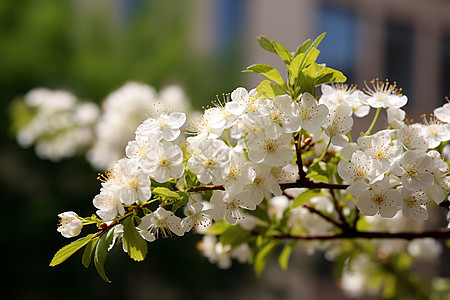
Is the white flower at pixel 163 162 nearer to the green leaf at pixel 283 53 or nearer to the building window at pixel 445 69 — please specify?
the green leaf at pixel 283 53

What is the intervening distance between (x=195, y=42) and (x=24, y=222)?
2823 mm

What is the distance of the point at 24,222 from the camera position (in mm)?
4125

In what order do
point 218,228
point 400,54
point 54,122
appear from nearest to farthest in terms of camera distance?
point 218,228, point 54,122, point 400,54

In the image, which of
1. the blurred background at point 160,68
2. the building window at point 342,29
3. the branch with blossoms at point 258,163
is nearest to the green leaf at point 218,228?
the branch with blossoms at point 258,163

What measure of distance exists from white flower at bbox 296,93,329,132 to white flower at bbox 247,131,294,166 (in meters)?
0.03

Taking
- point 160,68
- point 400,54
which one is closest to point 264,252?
point 160,68

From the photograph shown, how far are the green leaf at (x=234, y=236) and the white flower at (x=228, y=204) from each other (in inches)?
9.2

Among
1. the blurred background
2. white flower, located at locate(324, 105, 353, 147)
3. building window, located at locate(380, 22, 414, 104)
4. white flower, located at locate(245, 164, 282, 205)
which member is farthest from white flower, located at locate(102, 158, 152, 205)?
building window, located at locate(380, 22, 414, 104)

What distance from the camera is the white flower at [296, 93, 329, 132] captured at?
0.54 m

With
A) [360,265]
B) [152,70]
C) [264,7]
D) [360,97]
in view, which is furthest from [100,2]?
[360,97]

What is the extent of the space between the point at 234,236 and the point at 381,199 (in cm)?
32

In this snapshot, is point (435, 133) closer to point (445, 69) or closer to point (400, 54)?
point (400, 54)

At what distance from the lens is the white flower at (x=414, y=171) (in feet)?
1.74

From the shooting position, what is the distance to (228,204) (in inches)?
22.4
